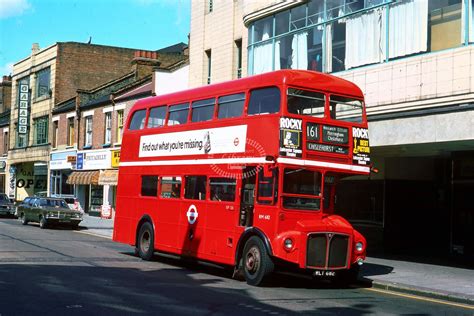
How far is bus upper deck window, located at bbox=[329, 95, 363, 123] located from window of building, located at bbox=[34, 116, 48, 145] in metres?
36.0

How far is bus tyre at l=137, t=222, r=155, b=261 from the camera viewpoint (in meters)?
16.4

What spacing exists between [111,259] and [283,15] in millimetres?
9765

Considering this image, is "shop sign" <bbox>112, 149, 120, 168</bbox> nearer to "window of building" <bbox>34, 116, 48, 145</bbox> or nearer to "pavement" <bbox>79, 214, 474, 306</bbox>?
"window of building" <bbox>34, 116, 48, 145</bbox>

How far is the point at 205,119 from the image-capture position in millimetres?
14672

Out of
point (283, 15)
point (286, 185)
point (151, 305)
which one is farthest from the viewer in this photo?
point (283, 15)

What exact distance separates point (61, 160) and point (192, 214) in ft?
97.7

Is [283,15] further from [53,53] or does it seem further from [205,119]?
[53,53]

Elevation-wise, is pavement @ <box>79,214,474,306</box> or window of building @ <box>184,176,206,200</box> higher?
window of building @ <box>184,176,206,200</box>

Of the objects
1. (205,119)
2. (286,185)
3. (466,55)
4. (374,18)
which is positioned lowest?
(286,185)

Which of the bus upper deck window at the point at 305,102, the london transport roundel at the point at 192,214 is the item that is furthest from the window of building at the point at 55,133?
the bus upper deck window at the point at 305,102

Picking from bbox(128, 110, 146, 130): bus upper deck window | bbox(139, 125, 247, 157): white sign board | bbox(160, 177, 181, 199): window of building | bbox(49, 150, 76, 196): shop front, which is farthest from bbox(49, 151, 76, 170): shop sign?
bbox(160, 177, 181, 199): window of building

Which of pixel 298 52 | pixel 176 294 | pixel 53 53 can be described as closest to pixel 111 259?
pixel 176 294

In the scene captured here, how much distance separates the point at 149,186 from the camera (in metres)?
16.7

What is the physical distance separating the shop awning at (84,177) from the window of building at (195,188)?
73.6 feet
